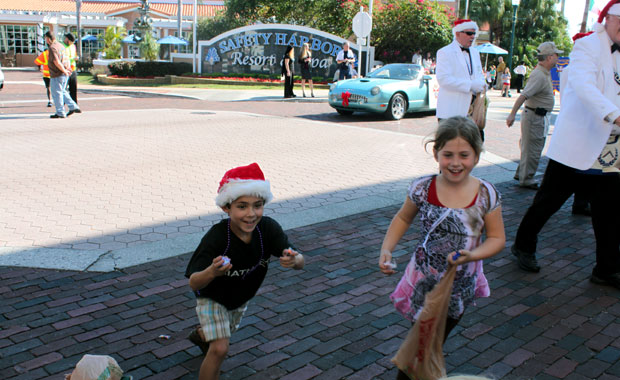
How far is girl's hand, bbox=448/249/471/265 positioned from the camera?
241 cm

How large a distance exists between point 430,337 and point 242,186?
1055 millimetres

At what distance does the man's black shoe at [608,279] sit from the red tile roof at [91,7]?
50.8 meters

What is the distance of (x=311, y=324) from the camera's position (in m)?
3.77

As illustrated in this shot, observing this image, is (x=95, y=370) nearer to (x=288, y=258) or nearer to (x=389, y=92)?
(x=288, y=258)

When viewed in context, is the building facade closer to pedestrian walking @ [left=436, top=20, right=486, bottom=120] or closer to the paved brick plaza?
the paved brick plaza

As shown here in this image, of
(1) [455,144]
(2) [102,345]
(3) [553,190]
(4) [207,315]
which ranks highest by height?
(1) [455,144]

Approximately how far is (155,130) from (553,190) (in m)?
9.06

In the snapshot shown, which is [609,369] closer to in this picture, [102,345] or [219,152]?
[102,345]

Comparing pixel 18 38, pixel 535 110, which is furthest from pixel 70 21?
pixel 535 110

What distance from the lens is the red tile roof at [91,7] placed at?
182 feet

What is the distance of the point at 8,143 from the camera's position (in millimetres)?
9977

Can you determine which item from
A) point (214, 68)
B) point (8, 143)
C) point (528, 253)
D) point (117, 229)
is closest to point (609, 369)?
point (528, 253)

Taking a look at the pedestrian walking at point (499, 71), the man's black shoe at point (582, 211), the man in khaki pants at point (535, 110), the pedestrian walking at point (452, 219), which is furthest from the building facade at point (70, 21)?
the pedestrian walking at point (452, 219)

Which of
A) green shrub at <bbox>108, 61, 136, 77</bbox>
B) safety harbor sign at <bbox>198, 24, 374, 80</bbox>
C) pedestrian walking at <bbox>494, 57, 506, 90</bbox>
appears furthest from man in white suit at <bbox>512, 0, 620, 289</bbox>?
pedestrian walking at <bbox>494, 57, 506, 90</bbox>
